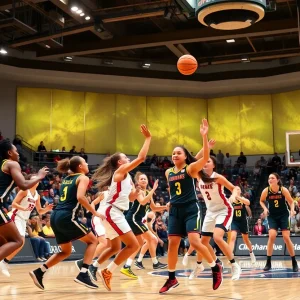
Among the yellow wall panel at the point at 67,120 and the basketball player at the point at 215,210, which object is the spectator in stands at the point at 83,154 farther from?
the basketball player at the point at 215,210

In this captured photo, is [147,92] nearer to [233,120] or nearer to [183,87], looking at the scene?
[183,87]

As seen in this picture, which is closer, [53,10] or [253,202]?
[53,10]

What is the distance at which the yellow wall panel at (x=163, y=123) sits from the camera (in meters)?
30.4

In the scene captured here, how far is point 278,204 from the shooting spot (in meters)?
11.2

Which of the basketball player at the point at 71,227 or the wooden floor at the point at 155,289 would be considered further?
the basketball player at the point at 71,227

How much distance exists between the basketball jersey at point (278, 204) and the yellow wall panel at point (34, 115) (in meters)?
Result: 18.8

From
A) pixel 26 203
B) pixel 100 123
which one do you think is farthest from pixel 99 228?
pixel 100 123

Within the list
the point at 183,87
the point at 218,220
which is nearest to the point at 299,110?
the point at 183,87

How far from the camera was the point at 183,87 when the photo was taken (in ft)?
98.8

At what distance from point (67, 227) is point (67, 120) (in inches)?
862

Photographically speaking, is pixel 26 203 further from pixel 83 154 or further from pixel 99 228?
pixel 83 154

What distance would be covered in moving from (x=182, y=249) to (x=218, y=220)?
1011 cm

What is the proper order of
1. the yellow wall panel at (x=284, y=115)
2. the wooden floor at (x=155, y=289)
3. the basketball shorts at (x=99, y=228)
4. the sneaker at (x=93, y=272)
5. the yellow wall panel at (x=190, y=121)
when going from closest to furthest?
1. the wooden floor at (x=155, y=289)
2. the sneaker at (x=93, y=272)
3. the basketball shorts at (x=99, y=228)
4. the yellow wall panel at (x=284, y=115)
5. the yellow wall panel at (x=190, y=121)

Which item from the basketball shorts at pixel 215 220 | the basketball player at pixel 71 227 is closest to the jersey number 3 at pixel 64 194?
the basketball player at pixel 71 227
